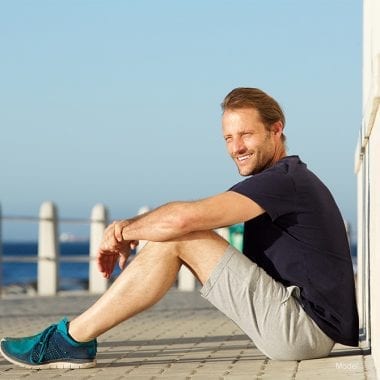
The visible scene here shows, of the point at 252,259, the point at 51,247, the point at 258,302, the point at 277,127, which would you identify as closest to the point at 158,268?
the point at 258,302

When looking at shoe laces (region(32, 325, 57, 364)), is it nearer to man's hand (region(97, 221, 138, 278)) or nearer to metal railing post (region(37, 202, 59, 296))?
man's hand (region(97, 221, 138, 278))

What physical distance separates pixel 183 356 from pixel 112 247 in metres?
1.37

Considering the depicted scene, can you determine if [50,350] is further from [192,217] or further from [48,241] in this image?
[48,241]

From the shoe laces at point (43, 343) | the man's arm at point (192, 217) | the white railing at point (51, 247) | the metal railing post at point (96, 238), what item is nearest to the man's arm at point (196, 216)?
the man's arm at point (192, 217)

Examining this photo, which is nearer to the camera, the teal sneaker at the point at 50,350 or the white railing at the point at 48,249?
the teal sneaker at the point at 50,350

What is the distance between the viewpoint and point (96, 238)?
57.9ft

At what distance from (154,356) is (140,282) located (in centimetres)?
140

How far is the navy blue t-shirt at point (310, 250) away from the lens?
19.8 ft

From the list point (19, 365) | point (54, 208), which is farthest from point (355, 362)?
point (54, 208)

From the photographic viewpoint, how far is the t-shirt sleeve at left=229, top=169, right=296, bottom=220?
5.82 meters

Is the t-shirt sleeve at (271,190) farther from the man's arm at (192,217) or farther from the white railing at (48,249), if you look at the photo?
the white railing at (48,249)

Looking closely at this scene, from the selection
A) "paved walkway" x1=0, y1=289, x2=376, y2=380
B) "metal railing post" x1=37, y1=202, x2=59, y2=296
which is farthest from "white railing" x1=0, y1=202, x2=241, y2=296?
"paved walkway" x1=0, y1=289, x2=376, y2=380

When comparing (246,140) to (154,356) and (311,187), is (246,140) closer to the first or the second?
(311,187)

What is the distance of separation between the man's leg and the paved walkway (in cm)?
36
